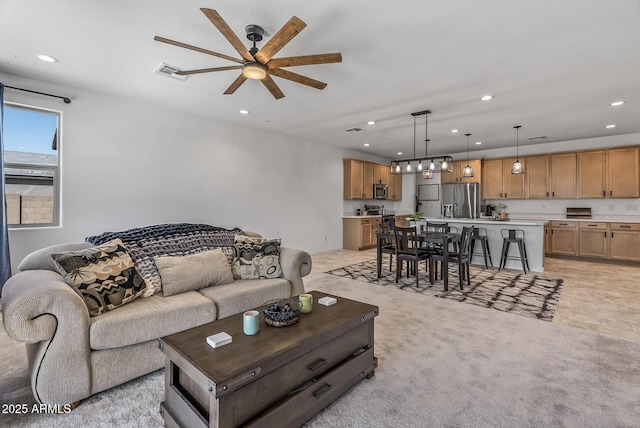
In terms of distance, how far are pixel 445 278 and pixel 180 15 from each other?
13.3 feet

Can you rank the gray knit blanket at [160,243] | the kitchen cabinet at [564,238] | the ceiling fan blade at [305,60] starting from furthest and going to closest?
the kitchen cabinet at [564,238]
the gray knit blanket at [160,243]
the ceiling fan blade at [305,60]

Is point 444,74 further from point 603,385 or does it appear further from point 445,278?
point 603,385

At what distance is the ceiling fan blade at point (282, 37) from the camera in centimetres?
190

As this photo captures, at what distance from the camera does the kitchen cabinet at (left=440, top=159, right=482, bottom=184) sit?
760cm

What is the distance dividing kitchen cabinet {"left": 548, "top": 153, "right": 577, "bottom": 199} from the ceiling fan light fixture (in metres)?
7.09

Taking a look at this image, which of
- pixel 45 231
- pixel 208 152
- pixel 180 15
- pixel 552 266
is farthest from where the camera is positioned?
pixel 552 266

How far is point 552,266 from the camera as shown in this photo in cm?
575

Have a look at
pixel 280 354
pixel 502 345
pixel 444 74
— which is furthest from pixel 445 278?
pixel 280 354

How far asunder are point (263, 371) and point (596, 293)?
4.68 meters

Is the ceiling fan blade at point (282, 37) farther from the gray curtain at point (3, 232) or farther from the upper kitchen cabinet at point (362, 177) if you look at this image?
the upper kitchen cabinet at point (362, 177)

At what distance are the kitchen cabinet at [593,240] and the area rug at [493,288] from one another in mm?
2205

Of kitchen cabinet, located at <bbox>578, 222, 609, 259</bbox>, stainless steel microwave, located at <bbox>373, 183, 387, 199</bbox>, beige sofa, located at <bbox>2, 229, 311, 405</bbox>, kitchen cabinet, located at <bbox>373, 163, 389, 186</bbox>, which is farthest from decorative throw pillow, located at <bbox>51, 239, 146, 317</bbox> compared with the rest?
kitchen cabinet, located at <bbox>578, 222, 609, 259</bbox>

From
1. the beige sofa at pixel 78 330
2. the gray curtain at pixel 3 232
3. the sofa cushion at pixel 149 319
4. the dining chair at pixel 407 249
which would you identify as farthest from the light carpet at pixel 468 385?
the dining chair at pixel 407 249

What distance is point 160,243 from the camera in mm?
2938
